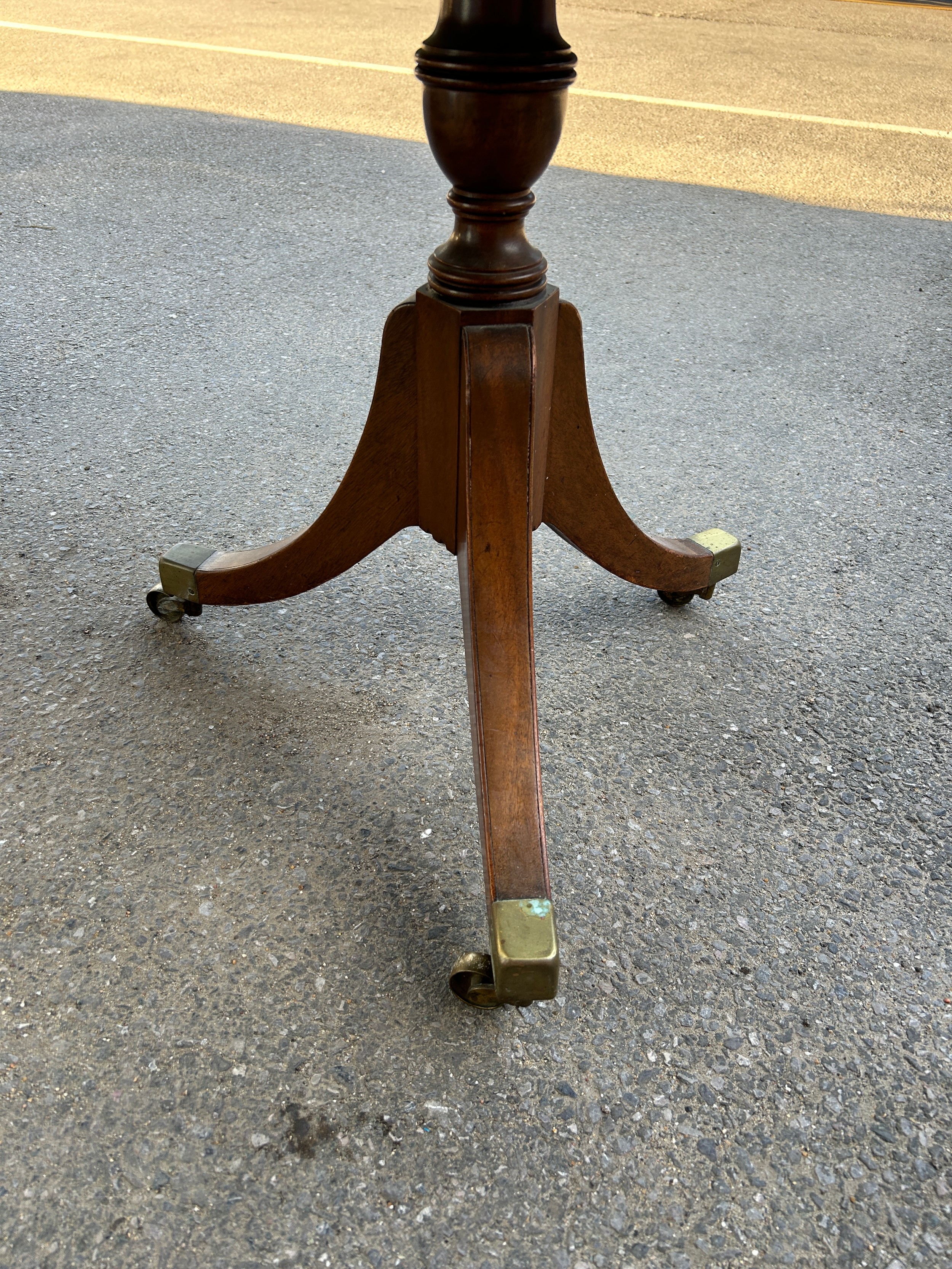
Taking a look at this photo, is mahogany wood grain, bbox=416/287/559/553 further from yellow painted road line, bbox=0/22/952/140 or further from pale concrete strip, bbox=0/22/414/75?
pale concrete strip, bbox=0/22/414/75

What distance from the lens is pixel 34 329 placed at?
198 cm

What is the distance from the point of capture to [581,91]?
3.79m

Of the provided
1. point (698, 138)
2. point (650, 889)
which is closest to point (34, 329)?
point (650, 889)

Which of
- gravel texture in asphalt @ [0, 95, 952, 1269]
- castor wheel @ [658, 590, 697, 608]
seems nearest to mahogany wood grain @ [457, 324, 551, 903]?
gravel texture in asphalt @ [0, 95, 952, 1269]

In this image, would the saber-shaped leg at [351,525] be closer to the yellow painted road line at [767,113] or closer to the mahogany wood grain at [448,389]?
the mahogany wood grain at [448,389]

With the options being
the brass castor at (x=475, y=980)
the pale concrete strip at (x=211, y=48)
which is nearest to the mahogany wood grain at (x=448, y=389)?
the brass castor at (x=475, y=980)

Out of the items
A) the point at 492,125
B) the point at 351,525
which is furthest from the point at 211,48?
the point at 492,125

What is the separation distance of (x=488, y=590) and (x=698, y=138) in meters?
2.93

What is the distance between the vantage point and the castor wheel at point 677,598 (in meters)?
1.29

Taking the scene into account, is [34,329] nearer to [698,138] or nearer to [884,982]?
[884,982]

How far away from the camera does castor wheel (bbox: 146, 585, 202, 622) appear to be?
1.22 m

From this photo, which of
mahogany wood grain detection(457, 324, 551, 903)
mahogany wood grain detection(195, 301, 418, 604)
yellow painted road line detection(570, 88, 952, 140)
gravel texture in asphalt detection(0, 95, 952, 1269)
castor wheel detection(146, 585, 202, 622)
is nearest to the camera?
gravel texture in asphalt detection(0, 95, 952, 1269)

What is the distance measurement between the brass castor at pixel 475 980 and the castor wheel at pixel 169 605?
0.58 m

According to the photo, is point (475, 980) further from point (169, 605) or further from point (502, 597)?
point (169, 605)
